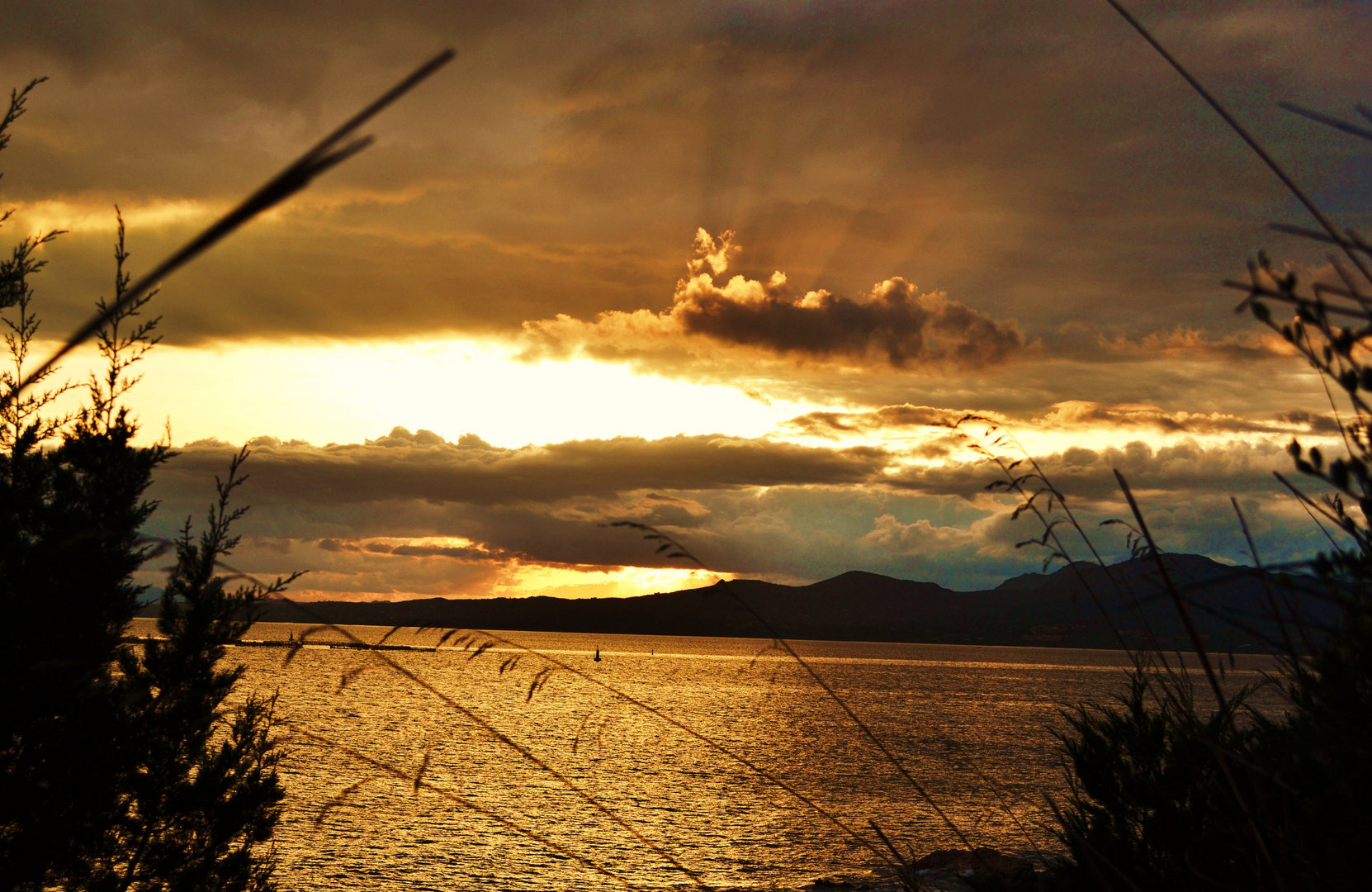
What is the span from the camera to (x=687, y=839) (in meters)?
43.8

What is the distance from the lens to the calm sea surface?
34500 millimetres

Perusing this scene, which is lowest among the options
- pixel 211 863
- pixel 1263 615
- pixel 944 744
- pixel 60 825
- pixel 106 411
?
pixel 944 744

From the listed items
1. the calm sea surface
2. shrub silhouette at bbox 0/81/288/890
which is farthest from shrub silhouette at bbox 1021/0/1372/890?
shrub silhouette at bbox 0/81/288/890

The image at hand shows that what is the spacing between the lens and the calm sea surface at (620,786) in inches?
1358

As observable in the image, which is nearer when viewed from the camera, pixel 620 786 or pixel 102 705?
pixel 102 705

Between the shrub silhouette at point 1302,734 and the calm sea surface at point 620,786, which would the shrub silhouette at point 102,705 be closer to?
the calm sea surface at point 620,786

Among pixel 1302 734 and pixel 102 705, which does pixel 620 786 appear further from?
pixel 1302 734

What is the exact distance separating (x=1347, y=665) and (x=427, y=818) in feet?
174

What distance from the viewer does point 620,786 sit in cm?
6062

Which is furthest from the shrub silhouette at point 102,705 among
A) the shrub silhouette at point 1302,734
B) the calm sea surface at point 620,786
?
the shrub silhouette at point 1302,734

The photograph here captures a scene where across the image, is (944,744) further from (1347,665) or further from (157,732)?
(1347,665)

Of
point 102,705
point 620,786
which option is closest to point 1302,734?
point 102,705

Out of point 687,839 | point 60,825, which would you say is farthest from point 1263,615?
point 687,839

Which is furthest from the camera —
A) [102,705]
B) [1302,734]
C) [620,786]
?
[620,786]
